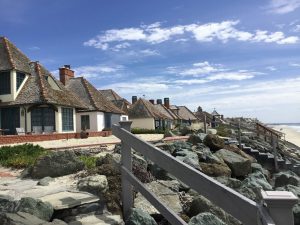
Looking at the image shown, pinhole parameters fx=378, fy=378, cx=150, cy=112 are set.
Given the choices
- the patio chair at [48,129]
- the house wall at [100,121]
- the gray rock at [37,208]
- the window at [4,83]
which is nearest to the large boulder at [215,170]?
the gray rock at [37,208]

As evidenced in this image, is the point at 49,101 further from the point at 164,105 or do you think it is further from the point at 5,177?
the point at 164,105

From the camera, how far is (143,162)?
27.9 ft

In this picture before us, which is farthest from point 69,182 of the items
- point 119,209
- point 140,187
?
point 140,187

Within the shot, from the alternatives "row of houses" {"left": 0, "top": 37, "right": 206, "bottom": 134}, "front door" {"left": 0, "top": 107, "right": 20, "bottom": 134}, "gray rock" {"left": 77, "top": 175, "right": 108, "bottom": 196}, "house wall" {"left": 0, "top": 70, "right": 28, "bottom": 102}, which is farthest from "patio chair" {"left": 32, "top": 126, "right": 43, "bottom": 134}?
"gray rock" {"left": 77, "top": 175, "right": 108, "bottom": 196}

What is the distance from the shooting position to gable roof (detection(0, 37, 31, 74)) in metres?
27.3

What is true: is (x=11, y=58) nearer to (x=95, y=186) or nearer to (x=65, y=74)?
(x=65, y=74)

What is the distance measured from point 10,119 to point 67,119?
4.46 meters

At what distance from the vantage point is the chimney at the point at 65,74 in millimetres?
37781

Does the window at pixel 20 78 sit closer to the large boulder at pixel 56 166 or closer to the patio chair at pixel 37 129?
the patio chair at pixel 37 129

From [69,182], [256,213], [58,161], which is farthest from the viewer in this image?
[58,161]

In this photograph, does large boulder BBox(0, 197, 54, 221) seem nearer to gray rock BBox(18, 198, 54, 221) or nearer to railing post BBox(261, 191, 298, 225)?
gray rock BBox(18, 198, 54, 221)

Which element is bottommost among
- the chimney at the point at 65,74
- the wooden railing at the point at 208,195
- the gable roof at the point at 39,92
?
the wooden railing at the point at 208,195

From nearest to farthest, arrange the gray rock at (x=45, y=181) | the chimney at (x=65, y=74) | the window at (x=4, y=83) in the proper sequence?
1. the gray rock at (x=45, y=181)
2. the window at (x=4, y=83)
3. the chimney at (x=65, y=74)

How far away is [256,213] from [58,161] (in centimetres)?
611
